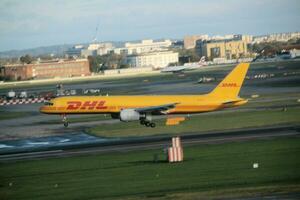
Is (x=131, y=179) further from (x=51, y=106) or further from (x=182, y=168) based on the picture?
(x=51, y=106)

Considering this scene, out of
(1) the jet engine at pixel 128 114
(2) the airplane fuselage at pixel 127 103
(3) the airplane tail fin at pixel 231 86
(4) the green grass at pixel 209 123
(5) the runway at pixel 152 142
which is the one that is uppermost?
(3) the airplane tail fin at pixel 231 86

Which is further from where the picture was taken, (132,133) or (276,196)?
(132,133)

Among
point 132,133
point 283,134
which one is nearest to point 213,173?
point 283,134

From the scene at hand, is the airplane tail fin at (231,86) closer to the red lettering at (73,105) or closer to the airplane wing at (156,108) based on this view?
the airplane wing at (156,108)

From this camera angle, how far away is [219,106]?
66.5 meters

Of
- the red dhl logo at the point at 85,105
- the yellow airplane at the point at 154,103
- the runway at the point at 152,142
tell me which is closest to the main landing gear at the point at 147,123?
the yellow airplane at the point at 154,103

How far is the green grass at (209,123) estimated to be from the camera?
6075 cm

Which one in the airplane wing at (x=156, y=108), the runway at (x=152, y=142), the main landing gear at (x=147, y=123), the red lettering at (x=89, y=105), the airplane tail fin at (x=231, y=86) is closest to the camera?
the runway at (x=152, y=142)

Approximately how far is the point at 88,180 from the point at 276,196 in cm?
1200

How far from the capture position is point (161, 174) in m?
36.2

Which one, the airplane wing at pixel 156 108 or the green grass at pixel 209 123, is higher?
the airplane wing at pixel 156 108

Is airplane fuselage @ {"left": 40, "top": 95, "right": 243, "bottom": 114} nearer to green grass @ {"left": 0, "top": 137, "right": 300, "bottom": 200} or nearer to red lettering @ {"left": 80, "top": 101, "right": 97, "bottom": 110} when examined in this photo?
red lettering @ {"left": 80, "top": 101, "right": 97, "bottom": 110}

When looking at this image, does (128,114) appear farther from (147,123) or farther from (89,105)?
(89,105)

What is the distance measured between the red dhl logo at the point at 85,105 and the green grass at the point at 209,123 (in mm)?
2245
